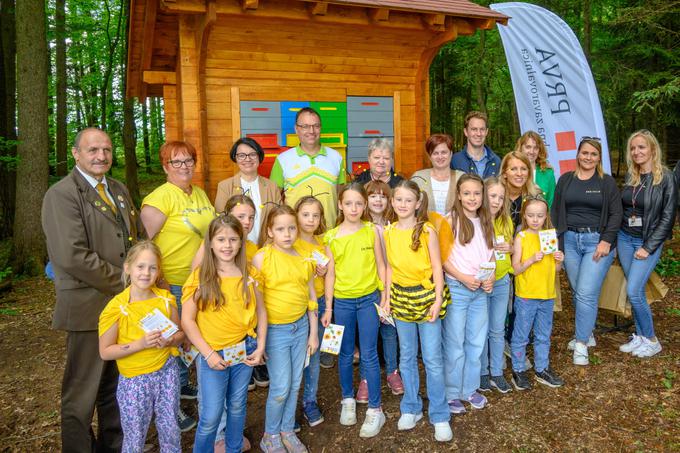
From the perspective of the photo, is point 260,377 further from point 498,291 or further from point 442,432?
point 498,291

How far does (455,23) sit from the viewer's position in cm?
552

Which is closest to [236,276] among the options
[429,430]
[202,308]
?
[202,308]

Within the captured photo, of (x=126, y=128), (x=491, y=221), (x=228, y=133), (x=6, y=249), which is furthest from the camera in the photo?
(x=126, y=128)

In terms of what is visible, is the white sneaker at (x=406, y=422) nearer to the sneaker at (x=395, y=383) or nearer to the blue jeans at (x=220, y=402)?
the sneaker at (x=395, y=383)

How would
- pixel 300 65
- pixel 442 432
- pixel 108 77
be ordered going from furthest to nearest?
1. pixel 108 77
2. pixel 300 65
3. pixel 442 432

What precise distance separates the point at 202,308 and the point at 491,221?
2.21 m

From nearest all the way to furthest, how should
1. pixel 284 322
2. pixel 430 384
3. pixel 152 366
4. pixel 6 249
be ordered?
pixel 152 366, pixel 284 322, pixel 430 384, pixel 6 249

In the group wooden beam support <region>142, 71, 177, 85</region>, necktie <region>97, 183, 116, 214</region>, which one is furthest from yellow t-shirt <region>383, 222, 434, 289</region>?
wooden beam support <region>142, 71, 177, 85</region>

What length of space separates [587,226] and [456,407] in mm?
2143

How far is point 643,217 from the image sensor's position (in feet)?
14.2

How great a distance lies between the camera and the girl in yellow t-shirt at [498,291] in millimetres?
3600

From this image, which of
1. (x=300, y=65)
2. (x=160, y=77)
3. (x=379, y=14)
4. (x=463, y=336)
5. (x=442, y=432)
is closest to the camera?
(x=442, y=432)

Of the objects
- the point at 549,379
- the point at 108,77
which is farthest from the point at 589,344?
the point at 108,77

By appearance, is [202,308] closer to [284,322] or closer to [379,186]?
[284,322]
